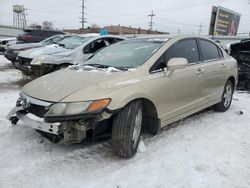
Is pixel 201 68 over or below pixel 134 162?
over

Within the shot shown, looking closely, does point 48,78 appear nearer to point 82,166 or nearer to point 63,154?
point 63,154

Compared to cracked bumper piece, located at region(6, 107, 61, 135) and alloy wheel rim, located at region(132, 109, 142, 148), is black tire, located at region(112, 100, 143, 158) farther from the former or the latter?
cracked bumper piece, located at region(6, 107, 61, 135)

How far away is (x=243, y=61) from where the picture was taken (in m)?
8.52

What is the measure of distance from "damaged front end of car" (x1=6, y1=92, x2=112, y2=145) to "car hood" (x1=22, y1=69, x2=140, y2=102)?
0.31 ft

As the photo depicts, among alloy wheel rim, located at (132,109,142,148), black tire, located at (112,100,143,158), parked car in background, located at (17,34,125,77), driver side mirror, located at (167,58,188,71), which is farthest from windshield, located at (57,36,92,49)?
black tire, located at (112,100,143,158)

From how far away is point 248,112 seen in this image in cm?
576

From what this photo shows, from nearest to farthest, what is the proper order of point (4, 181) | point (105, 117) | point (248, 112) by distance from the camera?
point (4, 181) < point (105, 117) < point (248, 112)

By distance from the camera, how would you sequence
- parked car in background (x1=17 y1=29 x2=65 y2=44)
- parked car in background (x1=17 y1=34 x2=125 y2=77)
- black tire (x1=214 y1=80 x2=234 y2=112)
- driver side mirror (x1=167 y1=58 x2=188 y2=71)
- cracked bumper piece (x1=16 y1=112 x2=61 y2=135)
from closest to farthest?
cracked bumper piece (x1=16 y1=112 x2=61 y2=135)
driver side mirror (x1=167 y1=58 x2=188 y2=71)
black tire (x1=214 y1=80 x2=234 y2=112)
parked car in background (x1=17 y1=34 x2=125 y2=77)
parked car in background (x1=17 y1=29 x2=65 y2=44)

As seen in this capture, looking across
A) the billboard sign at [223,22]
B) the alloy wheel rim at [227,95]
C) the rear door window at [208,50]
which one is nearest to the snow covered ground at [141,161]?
the alloy wheel rim at [227,95]

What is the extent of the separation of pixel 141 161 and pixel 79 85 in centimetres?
121

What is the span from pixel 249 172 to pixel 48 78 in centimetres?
291

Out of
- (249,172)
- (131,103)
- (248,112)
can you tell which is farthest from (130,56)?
(248,112)

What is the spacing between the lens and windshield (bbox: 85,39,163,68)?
395cm

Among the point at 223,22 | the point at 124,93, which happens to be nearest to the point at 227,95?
the point at 124,93
